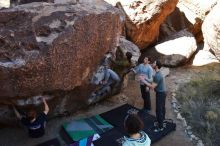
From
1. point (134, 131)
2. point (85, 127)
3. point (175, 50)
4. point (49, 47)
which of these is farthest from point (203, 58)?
point (134, 131)

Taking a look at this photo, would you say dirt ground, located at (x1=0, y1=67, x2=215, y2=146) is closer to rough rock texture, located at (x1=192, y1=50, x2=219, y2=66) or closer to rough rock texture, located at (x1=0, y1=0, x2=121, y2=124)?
rough rock texture, located at (x1=0, y1=0, x2=121, y2=124)

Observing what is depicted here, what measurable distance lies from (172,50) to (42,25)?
286 inches

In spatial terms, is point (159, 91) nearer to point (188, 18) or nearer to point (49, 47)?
point (49, 47)

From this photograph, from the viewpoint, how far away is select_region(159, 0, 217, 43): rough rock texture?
47.7ft

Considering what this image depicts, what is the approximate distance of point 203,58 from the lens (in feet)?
44.7

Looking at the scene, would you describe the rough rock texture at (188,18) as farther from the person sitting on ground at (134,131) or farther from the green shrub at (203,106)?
the person sitting on ground at (134,131)

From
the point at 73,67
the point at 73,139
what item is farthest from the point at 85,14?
the point at 73,139

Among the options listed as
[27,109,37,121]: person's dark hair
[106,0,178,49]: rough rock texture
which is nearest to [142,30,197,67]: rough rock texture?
[106,0,178,49]: rough rock texture

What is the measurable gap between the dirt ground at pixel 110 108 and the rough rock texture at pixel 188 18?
3.72m

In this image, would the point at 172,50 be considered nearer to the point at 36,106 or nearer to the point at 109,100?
the point at 109,100

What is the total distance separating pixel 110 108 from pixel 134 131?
5.48 meters

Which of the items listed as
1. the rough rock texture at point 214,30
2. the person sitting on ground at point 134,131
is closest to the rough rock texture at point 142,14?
the rough rock texture at point 214,30

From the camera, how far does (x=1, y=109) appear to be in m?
8.03

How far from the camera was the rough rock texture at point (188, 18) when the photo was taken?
14542 millimetres
